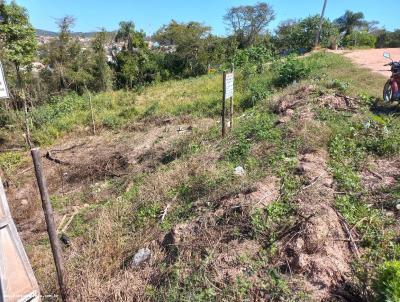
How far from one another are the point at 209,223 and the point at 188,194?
1035 millimetres

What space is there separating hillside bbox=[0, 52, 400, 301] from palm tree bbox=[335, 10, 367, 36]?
2897cm

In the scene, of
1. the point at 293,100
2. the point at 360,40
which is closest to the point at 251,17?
the point at 360,40

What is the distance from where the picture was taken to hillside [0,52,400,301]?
2709 millimetres

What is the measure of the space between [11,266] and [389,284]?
9.16ft

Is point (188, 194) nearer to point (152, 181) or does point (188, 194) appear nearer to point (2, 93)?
point (152, 181)

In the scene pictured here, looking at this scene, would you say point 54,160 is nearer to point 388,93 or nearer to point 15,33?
point 15,33

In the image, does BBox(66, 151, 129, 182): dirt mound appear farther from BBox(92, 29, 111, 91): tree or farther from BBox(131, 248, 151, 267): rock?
BBox(92, 29, 111, 91): tree

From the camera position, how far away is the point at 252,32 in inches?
1121

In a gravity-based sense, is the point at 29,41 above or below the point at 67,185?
above

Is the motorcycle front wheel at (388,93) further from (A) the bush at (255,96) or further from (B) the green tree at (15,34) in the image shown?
(B) the green tree at (15,34)

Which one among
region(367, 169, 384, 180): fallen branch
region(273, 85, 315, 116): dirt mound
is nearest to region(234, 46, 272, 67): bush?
region(273, 85, 315, 116): dirt mound

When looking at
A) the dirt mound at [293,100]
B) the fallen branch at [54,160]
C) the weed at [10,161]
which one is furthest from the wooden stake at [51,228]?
the weed at [10,161]

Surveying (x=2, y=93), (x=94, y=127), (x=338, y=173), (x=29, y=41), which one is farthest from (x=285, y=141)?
(x=29, y=41)

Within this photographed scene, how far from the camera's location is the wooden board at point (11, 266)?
259 centimetres
